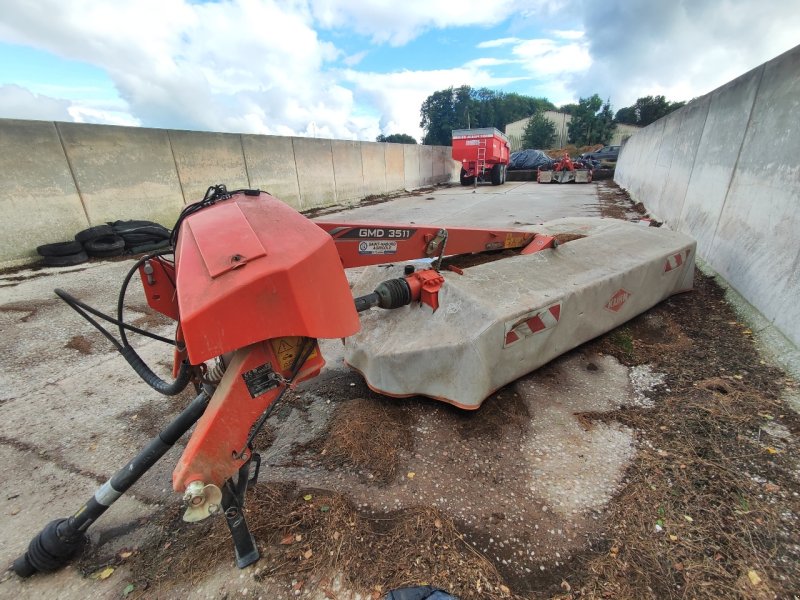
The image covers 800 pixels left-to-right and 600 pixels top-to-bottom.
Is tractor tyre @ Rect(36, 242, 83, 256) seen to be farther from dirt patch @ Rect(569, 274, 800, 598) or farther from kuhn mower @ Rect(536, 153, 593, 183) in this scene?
kuhn mower @ Rect(536, 153, 593, 183)

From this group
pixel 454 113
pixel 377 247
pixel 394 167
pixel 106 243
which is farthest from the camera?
pixel 454 113

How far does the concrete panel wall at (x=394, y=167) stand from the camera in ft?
58.7

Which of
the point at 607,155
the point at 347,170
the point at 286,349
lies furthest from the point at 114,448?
the point at 607,155

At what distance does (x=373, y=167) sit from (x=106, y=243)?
1156 cm

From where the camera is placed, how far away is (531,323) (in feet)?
8.45

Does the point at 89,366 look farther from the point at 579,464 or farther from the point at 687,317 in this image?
the point at 687,317

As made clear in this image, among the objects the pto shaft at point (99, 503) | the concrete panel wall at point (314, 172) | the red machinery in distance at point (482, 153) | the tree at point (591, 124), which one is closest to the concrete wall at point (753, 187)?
the pto shaft at point (99, 503)

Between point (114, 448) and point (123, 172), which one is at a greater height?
point (123, 172)

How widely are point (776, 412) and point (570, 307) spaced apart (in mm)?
1372

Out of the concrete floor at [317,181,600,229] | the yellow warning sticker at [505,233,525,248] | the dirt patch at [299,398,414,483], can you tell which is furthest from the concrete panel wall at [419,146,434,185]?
the dirt patch at [299,398,414,483]

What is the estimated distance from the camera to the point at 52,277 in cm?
609

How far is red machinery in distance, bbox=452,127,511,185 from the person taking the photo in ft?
A: 59.2

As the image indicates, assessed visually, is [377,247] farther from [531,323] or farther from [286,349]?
[286,349]

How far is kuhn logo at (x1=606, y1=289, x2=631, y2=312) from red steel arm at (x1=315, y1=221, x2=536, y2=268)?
4.11 feet
